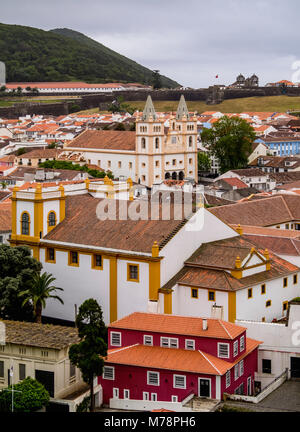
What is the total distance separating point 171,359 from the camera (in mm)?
28812

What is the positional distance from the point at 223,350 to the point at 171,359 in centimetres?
185

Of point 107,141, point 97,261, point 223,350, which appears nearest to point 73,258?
point 97,261

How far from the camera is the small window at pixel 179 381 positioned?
28.1 m

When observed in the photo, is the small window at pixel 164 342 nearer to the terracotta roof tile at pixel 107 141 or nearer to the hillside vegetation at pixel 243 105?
the terracotta roof tile at pixel 107 141

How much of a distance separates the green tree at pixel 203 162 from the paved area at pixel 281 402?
7170cm

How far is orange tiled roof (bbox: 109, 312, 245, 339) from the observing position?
29.1 m

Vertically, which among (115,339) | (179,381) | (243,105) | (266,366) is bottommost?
(266,366)

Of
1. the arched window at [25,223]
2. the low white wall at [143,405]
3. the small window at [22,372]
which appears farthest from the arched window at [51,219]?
the low white wall at [143,405]

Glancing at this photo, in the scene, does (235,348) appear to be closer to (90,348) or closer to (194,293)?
(194,293)

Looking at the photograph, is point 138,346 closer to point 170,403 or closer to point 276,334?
point 170,403

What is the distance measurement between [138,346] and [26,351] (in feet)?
13.5

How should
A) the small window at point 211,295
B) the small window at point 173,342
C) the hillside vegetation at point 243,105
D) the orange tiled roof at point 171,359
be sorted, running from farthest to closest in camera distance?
the hillside vegetation at point 243,105 → the small window at point 211,295 → the small window at point 173,342 → the orange tiled roof at point 171,359

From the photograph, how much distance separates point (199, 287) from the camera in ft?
110
